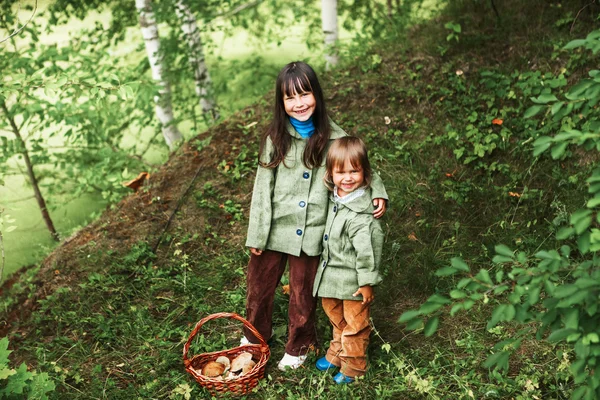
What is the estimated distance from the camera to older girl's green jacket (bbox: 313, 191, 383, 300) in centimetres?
303

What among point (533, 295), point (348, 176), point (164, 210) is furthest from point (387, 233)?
point (533, 295)

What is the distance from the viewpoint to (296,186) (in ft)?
10.7

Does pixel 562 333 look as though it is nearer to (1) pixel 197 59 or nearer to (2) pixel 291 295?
(2) pixel 291 295

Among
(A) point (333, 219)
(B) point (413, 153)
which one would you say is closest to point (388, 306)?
(A) point (333, 219)

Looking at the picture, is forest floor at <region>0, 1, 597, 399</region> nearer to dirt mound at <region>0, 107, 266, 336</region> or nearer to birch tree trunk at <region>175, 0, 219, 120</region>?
dirt mound at <region>0, 107, 266, 336</region>

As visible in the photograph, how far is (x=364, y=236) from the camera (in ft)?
9.93

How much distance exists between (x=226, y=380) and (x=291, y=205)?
1017mm

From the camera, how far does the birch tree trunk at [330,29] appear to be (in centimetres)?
600

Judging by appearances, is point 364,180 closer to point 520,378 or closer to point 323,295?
point 323,295

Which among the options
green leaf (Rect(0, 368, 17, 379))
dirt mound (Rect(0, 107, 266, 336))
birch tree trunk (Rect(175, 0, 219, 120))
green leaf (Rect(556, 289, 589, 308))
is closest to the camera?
green leaf (Rect(556, 289, 589, 308))

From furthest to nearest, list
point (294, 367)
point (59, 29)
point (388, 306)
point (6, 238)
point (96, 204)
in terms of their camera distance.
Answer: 1. point (59, 29)
2. point (96, 204)
3. point (6, 238)
4. point (388, 306)
5. point (294, 367)

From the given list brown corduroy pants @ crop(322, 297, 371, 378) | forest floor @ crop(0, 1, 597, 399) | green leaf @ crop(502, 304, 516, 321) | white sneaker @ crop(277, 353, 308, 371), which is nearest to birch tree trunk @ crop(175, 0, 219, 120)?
forest floor @ crop(0, 1, 597, 399)

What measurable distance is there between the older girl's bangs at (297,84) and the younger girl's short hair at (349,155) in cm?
32

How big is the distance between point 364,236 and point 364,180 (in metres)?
0.29
